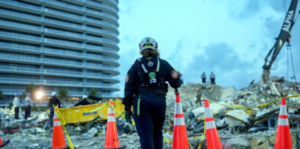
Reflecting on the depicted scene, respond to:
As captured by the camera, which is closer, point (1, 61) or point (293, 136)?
point (293, 136)

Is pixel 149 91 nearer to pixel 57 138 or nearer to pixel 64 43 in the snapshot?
pixel 57 138

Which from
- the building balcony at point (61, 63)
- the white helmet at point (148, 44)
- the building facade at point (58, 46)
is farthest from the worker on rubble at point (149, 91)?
the building balcony at point (61, 63)

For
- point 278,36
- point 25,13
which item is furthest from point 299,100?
point 25,13

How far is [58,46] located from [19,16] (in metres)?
9.81

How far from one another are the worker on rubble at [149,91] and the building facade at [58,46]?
5498cm

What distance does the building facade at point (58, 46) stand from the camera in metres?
51.9

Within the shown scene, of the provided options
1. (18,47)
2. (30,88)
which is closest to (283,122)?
(30,88)

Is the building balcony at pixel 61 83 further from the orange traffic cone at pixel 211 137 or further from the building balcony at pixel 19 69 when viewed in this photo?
the orange traffic cone at pixel 211 137

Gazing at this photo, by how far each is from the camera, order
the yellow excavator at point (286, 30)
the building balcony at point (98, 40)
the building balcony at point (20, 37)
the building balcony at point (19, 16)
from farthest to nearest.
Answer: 1. the building balcony at point (98, 40)
2. the building balcony at point (19, 16)
3. the building balcony at point (20, 37)
4. the yellow excavator at point (286, 30)

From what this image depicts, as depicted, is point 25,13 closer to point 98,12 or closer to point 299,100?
point 98,12

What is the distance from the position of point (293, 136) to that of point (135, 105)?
122 inches

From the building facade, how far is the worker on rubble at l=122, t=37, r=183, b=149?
5498cm

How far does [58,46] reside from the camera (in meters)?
56.9

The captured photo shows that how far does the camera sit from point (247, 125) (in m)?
5.91
